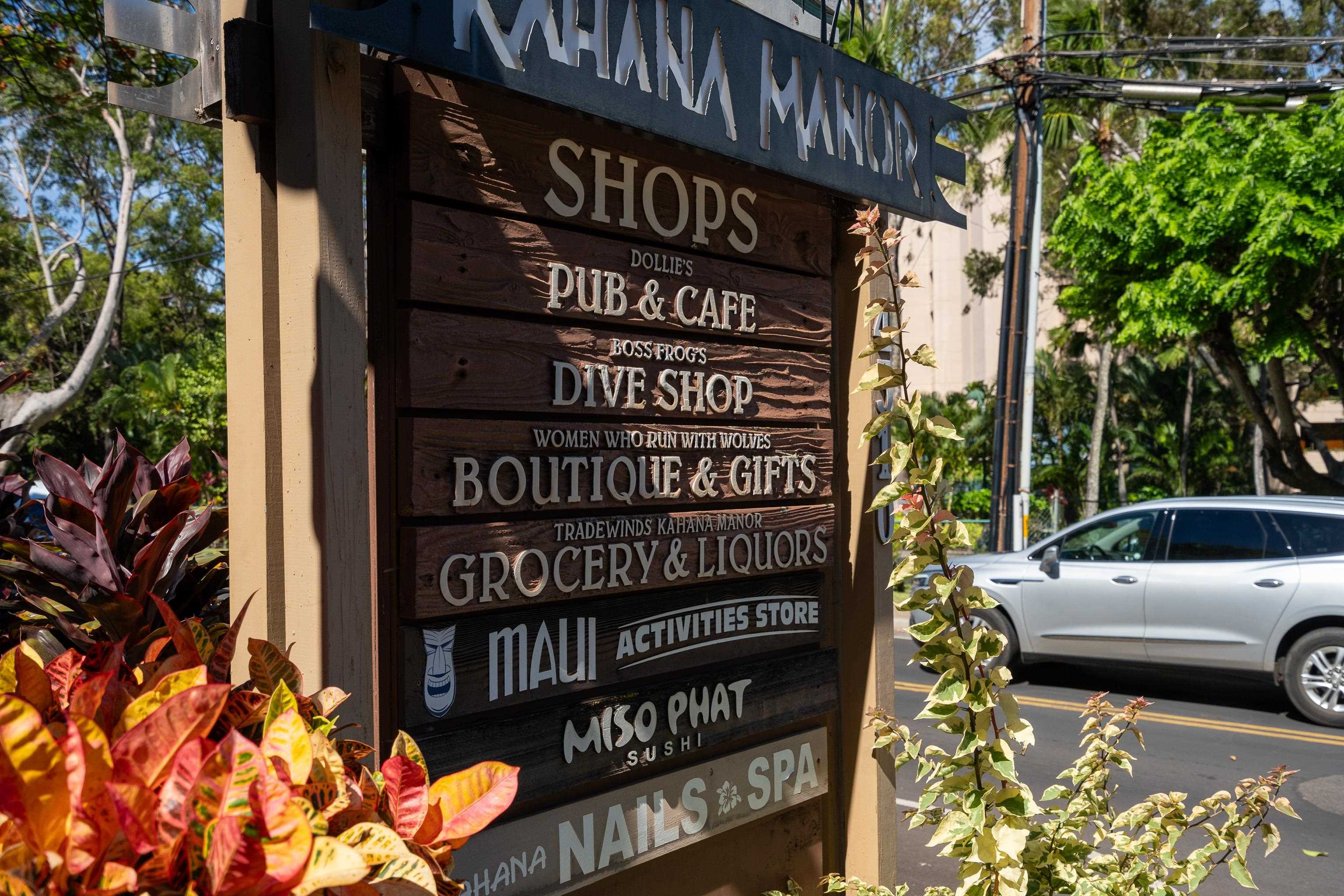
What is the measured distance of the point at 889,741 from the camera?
9.11 ft

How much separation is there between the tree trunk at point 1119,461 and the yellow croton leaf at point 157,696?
28.7 meters

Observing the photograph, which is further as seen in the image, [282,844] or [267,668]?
[267,668]

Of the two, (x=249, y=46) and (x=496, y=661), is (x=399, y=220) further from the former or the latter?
(x=496, y=661)

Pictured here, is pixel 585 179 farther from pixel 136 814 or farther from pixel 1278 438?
pixel 1278 438

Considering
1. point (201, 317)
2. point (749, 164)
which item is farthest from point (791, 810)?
point (201, 317)

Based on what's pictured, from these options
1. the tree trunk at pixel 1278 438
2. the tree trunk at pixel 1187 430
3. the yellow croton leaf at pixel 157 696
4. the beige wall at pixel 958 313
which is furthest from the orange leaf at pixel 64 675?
the beige wall at pixel 958 313

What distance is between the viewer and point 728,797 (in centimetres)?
307

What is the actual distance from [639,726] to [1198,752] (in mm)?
5961

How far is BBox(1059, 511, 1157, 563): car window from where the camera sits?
8.75m

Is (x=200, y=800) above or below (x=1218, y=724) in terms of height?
above

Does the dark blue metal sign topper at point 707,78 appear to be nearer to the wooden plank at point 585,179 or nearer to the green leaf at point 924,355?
the wooden plank at point 585,179

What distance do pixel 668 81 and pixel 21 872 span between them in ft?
7.25

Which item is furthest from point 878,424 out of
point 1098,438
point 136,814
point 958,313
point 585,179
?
point 958,313

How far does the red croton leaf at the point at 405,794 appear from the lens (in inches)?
58.1
